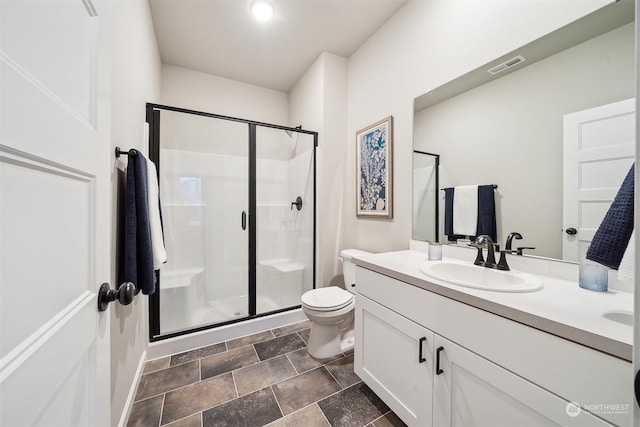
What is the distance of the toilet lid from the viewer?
1.70 m

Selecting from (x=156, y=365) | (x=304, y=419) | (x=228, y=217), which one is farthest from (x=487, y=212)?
(x=156, y=365)

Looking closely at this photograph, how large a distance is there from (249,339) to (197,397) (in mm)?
655

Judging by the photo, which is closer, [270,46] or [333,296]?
[333,296]

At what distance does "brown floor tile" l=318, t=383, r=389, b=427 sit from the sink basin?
2.74ft

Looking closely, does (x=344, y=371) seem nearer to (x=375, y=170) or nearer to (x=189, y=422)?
(x=189, y=422)

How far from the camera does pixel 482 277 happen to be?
4.09ft

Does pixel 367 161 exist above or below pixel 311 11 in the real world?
below

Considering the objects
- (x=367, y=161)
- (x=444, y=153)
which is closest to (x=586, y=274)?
(x=444, y=153)

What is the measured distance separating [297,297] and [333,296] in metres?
0.72

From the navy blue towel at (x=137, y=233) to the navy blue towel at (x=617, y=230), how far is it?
6.08 feet

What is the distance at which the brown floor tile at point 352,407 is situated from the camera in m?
1.27

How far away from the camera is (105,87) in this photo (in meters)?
0.69

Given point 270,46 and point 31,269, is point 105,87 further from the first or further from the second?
point 270,46

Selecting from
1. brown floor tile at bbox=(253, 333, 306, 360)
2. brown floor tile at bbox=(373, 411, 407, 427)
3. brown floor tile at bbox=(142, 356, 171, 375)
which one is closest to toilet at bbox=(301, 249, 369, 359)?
brown floor tile at bbox=(253, 333, 306, 360)
